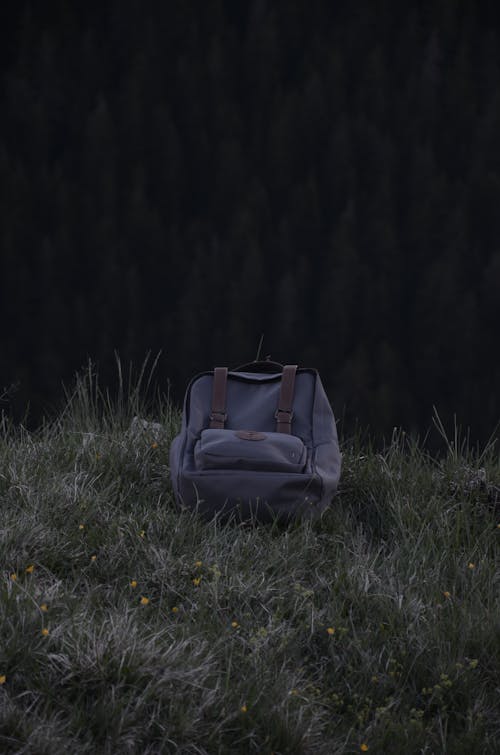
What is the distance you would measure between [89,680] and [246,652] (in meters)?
0.41

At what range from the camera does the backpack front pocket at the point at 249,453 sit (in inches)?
110

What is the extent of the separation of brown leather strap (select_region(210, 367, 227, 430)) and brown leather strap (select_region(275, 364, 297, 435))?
6.8 inches

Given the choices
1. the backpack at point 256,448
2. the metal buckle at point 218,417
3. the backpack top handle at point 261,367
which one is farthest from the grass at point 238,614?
the backpack top handle at point 261,367

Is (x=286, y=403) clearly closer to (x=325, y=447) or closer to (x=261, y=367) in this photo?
(x=325, y=447)

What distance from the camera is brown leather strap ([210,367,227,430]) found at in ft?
9.86

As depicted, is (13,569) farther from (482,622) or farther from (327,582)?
(482,622)

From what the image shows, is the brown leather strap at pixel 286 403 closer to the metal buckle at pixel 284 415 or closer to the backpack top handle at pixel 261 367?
the metal buckle at pixel 284 415

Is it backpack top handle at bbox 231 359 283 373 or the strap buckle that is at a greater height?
backpack top handle at bbox 231 359 283 373

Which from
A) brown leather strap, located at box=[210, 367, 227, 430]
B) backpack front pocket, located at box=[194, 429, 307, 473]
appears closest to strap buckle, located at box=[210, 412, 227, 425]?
brown leather strap, located at box=[210, 367, 227, 430]

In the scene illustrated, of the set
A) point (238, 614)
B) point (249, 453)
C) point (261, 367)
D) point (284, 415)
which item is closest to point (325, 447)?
point (284, 415)

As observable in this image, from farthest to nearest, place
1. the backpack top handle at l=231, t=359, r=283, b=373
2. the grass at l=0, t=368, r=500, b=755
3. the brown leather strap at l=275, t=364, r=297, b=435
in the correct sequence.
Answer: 1. the backpack top handle at l=231, t=359, r=283, b=373
2. the brown leather strap at l=275, t=364, r=297, b=435
3. the grass at l=0, t=368, r=500, b=755

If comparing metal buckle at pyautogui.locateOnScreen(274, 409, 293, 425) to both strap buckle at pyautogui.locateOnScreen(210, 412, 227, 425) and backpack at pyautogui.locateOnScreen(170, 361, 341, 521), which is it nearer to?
backpack at pyautogui.locateOnScreen(170, 361, 341, 521)

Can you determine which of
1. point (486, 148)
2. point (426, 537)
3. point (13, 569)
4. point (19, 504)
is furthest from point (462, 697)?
point (486, 148)

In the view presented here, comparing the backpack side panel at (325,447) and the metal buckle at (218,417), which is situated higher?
the metal buckle at (218,417)
